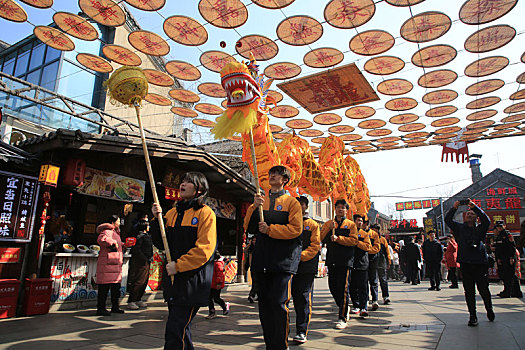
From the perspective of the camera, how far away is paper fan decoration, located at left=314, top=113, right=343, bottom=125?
10.8 meters

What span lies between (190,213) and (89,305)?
16.4 ft

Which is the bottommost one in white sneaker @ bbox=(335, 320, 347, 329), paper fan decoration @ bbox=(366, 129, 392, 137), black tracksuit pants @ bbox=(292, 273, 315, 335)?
white sneaker @ bbox=(335, 320, 347, 329)

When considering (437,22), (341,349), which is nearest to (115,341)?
(341,349)

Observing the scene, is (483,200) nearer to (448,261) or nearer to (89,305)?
(448,261)

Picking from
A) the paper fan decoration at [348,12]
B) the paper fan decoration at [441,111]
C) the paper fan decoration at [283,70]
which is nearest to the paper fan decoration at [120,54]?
the paper fan decoration at [283,70]

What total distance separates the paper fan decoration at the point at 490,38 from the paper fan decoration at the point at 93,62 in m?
8.70

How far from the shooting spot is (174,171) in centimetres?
853

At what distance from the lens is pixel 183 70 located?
8.55 m

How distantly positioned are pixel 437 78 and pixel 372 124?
10.0 feet

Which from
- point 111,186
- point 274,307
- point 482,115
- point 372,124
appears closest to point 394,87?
point 372,124

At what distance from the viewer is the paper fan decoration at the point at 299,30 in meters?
6.74

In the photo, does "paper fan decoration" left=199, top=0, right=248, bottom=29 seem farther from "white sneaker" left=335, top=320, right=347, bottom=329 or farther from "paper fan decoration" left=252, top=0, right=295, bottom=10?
"white sneaker" left=335, top=320, right=347, bottom=329

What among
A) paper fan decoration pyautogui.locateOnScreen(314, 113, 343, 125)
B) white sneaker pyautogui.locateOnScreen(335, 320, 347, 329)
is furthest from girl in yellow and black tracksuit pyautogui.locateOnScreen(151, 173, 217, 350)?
paper fan decoration pyautogui.locateOnScreen(314, 113, 343, 125)

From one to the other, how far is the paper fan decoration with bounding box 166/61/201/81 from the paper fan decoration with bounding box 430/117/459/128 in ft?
26.0
